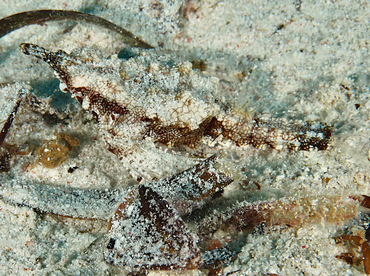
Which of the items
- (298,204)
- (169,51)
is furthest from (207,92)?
(298,204)

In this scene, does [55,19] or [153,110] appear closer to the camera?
[153,110]

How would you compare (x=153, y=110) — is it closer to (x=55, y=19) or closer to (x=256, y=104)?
(x=256, y=104)

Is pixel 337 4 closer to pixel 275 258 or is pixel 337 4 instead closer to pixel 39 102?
pixel 275 258

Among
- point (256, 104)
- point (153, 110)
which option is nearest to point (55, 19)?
point (153, 110)

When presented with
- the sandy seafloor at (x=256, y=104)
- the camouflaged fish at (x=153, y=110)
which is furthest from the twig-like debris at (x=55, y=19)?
the camouflaged fish at (x=153, y=110)

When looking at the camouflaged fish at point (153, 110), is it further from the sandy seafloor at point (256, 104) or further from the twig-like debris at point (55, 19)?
the twig-like debris at point (55, 19)

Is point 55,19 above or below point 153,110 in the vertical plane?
above

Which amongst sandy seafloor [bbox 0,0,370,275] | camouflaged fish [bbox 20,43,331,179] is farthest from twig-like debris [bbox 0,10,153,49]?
camouflaged fish [bbox 20,43,331,179]
